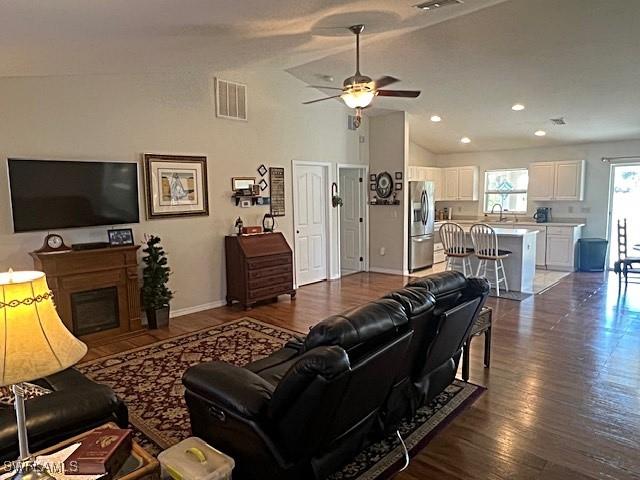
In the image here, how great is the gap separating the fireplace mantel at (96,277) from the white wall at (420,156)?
21.1 ft

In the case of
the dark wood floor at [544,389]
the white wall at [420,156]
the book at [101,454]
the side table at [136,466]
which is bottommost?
the dark wood floor at [544,389]

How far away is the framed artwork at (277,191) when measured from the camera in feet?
21.2

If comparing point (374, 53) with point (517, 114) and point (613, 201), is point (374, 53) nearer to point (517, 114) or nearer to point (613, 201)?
Answer: point (517, 114)

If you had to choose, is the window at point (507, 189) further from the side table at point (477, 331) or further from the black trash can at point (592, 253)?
the side table at point (477, 331)

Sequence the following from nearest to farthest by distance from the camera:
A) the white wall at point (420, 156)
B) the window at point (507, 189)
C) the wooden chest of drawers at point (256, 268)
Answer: the wooden chest of drawers at point (256, 268), the window at point (507, 189), the white wall at point (420, 156)

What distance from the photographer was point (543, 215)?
8.53 meters

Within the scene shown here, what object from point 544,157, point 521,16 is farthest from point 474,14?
point 544,157

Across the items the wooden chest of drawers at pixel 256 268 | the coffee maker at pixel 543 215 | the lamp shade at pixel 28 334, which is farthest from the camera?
the coffee maker at pixel 543 215

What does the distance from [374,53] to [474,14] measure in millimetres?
1369

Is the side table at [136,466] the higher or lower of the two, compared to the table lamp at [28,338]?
lower

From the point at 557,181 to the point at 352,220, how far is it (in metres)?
4.04

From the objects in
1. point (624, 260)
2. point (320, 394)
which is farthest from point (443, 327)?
point (624, 260)

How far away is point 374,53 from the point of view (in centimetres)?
529

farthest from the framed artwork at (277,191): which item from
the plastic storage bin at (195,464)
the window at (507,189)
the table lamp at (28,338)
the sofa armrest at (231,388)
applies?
the table lamp at (28,338)
